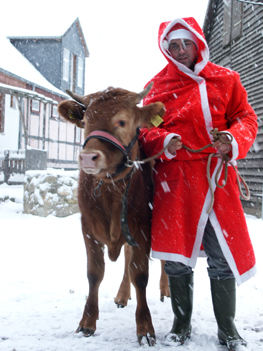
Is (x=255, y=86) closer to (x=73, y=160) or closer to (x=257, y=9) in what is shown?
(x=257, y=9)

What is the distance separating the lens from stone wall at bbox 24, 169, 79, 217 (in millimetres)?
6836

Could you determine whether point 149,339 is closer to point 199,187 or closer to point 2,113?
point 199,187

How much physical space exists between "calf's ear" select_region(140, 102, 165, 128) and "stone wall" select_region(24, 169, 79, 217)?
4649 millimetres

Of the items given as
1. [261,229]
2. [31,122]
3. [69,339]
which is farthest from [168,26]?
[31,122]

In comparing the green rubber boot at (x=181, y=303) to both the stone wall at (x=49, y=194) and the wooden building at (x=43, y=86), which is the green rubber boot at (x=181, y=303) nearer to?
the stone wall at (x=49, y=194)

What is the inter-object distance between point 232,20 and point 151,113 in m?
9.12

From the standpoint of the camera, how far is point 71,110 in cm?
252

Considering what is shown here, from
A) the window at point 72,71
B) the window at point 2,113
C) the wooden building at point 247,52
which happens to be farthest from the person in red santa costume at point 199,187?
the window at point 72,71

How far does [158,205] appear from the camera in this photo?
2.36 metres

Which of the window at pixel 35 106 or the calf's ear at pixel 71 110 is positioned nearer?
the calf's ear at pixel 71 110

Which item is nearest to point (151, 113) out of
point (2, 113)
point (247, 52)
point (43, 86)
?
point (247, 52)

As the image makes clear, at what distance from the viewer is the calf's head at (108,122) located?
1896 mm

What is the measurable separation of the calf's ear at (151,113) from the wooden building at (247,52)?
6.41m

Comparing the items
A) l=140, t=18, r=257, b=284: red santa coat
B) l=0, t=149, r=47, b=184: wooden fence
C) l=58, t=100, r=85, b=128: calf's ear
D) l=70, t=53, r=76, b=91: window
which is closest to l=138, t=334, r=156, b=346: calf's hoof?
l=140, t=18, r=257, b=284: red santa coat
